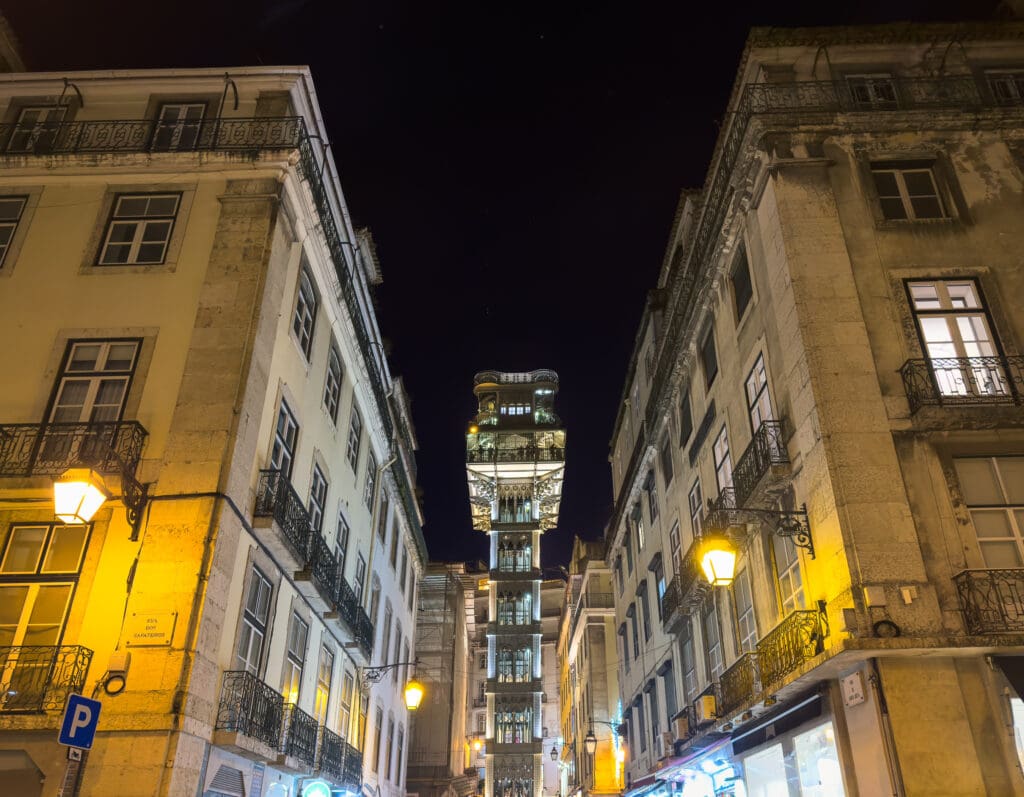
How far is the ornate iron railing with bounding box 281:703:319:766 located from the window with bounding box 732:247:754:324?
13007mm

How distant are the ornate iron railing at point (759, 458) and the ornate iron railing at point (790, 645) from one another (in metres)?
2.69

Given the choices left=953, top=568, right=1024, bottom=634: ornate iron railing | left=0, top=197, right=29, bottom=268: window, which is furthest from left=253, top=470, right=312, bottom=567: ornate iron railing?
left=953, top=568, right=1024, bottom=634: ornate iron railing

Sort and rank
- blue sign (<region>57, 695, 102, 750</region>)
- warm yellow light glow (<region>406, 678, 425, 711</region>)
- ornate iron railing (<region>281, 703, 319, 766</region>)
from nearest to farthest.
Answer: blue sign (<region>57, 695, 102, 750</region>) < ornate iron railing (<region>281, 703, 319, 766</region>) < warm yellow light glow (<region>406, 678, 425, 711</region>)

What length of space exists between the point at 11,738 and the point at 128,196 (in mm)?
10910

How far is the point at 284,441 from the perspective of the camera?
52.0 ft

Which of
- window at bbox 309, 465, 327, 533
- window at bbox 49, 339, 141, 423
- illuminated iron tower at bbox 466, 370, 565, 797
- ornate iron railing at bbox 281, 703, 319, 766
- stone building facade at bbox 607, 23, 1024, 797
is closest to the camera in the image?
stone building facade at bbox 607, 23, 1024, 797

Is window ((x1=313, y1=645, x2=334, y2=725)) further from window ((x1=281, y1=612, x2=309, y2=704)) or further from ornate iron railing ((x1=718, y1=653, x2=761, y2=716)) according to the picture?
ornate iron railing ((x1=718, y1=653, x2=761, y2=716))

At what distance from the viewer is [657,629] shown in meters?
25.0

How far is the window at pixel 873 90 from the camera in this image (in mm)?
16047

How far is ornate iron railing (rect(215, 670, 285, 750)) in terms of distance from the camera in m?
12.2

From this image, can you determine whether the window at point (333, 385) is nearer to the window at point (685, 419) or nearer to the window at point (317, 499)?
the window at point (317, 499)

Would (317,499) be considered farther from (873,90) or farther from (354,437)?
(873,90)

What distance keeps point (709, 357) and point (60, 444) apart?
596 inches

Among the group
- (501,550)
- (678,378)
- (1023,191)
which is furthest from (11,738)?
(501,550)
